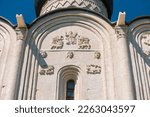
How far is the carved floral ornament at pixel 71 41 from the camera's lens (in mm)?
10039

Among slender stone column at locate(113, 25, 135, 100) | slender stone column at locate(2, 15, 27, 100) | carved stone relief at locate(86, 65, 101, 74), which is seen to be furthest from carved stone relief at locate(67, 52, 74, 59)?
slender stone column at locate(2, 15, 27, 100)

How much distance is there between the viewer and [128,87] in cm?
850

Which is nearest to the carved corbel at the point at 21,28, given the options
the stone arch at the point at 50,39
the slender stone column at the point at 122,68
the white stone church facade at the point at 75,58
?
the white stone church facade at the point at 75,58

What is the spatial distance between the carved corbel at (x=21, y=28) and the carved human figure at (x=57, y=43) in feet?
2.84

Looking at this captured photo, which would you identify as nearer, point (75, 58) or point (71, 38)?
point (75, 58)

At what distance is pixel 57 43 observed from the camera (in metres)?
10.1

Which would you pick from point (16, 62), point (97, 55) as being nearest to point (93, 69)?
point (97, 55)

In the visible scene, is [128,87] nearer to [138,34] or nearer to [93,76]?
[93,76]

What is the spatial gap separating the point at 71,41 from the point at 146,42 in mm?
2170

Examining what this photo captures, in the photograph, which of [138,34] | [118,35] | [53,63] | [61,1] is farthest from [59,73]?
[61,1]

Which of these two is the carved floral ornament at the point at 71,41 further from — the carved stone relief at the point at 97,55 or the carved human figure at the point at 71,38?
the carved stone relief at the point at 97,55

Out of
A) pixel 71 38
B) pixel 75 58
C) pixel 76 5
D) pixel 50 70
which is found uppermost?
pixel 76 5

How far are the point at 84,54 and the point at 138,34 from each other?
1.77 m

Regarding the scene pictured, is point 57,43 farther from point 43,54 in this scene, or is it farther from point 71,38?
point 43,54
